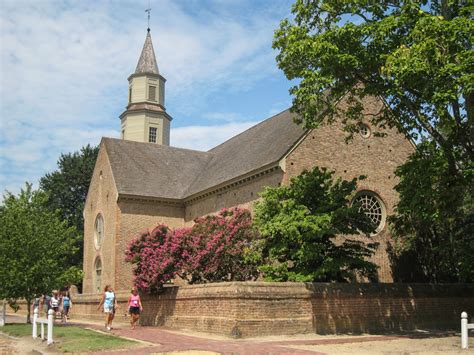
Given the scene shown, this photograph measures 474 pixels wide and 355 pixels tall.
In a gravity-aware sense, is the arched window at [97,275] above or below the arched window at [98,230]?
below

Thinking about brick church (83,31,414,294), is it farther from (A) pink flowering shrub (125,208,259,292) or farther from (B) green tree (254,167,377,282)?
(B) green tree (254,167,377,282)

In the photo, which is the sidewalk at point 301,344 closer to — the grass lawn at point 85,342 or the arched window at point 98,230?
the grass lawn at point 85,342

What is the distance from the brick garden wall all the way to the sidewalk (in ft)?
2.09

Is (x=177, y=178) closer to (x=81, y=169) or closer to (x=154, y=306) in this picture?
(x=154, y=306)

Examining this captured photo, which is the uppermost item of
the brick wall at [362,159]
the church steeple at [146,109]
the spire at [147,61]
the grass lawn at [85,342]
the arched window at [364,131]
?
the spire at [147,61]

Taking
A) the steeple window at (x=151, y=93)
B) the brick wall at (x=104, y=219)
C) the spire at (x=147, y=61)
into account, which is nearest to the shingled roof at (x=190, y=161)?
the brick wall at (x=104, y=219)

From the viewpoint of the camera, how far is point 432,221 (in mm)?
21297

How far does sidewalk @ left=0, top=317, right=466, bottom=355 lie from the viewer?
509 inches

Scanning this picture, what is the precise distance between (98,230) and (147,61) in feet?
56.3

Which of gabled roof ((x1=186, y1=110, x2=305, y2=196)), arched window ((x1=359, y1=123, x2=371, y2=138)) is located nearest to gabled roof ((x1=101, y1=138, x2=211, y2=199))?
gabled roof ((x1=186, y1=110, x2=305, y2=196))

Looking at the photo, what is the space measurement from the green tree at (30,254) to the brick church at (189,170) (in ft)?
23.9

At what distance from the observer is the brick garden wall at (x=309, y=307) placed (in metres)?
17.0

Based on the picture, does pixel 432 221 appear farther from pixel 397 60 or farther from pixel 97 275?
pixel 97 275

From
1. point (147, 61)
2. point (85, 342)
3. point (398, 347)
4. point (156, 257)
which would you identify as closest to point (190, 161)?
point (147, 61)
